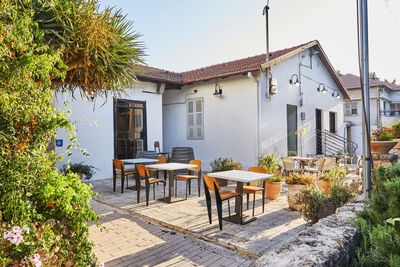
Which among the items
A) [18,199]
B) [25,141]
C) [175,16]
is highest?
[175,16]

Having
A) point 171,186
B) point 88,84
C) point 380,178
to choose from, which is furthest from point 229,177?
point 88,84

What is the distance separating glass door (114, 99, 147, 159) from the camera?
30.5 feet

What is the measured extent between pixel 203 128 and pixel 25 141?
339 inches

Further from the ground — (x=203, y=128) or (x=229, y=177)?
(x=203, y=128)

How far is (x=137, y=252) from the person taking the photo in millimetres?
3225

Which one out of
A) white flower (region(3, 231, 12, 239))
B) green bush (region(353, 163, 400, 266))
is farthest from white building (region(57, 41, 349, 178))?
green bush (region(353, 163, 400, 266))

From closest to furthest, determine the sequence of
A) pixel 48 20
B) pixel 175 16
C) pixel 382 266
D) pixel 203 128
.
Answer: pixel 382 266
pixel 48 20
pixel 175 16
pixel 203 128

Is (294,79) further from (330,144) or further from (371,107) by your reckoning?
(371,107)

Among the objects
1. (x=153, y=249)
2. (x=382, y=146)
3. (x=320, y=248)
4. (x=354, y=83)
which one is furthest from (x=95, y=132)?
(x=354, y=83)

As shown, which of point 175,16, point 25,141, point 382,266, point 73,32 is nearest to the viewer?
point 382,266

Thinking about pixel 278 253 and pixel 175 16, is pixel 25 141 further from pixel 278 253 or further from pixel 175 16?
pixel 175 16

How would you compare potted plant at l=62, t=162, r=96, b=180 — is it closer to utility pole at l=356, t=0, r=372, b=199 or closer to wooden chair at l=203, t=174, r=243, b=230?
wooden chair at l=203, t=174, r=243, b=230

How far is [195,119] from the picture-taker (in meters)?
10.9

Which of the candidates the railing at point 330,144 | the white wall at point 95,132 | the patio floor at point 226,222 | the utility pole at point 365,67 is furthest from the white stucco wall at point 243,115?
the utility pole at point 365,67
